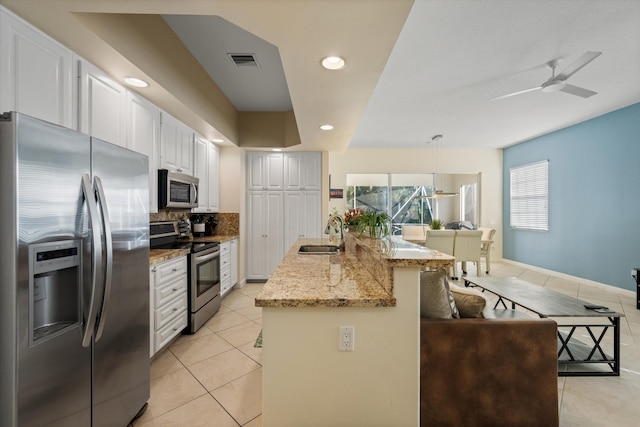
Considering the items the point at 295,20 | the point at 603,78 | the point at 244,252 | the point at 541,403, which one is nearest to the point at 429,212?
the point at 603,78

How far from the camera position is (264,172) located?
4875 millimetres

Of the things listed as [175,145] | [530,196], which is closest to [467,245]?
[530,196]

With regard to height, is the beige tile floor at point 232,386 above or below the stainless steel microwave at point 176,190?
below

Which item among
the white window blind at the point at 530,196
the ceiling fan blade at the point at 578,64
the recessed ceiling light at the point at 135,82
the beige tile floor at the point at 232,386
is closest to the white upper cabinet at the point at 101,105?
the recessed ceiling light at the point at 135,82

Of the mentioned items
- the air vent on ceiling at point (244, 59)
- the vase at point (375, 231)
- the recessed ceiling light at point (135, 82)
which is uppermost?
the air vent on ceiling at point (244, 59)

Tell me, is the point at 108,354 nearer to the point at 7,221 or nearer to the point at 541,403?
the point at 7,221

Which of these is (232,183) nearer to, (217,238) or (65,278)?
(217,238)

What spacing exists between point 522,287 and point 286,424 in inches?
108

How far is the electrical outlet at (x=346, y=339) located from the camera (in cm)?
134

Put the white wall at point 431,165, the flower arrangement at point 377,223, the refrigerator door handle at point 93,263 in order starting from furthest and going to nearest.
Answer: the white wall at point 431,165, the flower arrangement at point 377,223, the refrigerator door handle at point 93,263

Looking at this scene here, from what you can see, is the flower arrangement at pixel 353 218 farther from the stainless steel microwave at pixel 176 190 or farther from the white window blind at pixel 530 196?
the white window blind at pixel 530 196

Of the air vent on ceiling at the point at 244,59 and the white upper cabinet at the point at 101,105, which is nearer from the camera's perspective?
the white upper cabinet at the point at 101,105

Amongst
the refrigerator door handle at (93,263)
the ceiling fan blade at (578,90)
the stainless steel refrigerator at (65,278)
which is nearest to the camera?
the stainless steel refrigerator at (65,278)

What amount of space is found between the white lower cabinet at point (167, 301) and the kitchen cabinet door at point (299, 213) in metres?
2.26
